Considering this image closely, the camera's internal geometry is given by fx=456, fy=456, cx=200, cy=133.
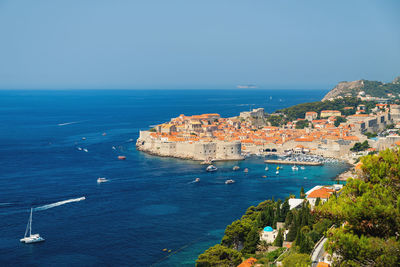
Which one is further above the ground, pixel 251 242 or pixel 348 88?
pixel 348 88

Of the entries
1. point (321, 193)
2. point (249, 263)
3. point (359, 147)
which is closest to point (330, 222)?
point (249, 263)

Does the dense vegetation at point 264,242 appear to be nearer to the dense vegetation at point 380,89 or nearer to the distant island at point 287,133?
the distant island at point 287,133

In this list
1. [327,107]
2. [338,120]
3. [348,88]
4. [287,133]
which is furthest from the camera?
[348,88]

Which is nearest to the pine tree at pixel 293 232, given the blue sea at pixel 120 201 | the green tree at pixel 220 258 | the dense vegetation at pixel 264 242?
the dense vegetation at pixel 264 242

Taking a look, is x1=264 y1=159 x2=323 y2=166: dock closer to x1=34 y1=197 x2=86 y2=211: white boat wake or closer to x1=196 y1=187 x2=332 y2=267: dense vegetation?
x1=196 y1=187 x2=332 y2=267: dense vegetation

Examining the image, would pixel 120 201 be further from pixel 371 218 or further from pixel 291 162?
pixel 371 218

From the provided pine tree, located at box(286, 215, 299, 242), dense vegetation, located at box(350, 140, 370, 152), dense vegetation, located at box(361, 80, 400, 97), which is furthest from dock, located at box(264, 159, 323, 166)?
dense vegetation, located at box(361, 80, 400, 97)
